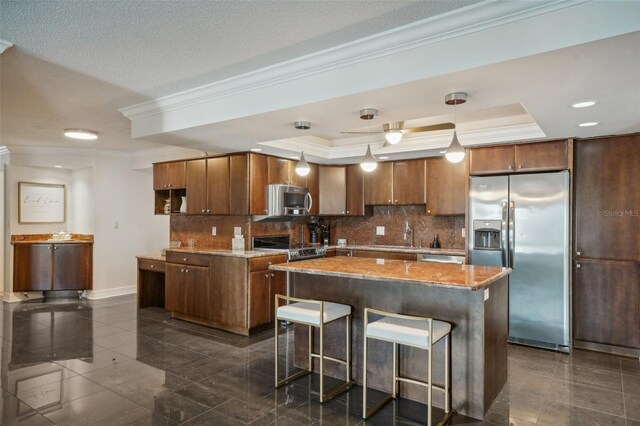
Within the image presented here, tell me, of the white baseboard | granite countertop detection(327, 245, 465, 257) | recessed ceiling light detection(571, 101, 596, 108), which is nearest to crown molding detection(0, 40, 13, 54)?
recessed ceiling light detection(571, 101, 596, 108)

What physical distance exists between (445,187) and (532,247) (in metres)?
1.42

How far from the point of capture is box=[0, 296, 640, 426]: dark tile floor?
8.56ft

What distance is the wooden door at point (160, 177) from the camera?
231 inches

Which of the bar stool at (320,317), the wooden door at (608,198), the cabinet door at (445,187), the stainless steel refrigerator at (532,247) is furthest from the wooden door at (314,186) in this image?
the wooden door at (608,198)

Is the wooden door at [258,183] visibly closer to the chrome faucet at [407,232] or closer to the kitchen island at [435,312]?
the kitchen island at [435,312]

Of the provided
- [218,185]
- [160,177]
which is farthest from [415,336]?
[160,177]

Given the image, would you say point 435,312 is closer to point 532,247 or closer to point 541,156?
point 532,247

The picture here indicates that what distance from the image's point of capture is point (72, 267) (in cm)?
641

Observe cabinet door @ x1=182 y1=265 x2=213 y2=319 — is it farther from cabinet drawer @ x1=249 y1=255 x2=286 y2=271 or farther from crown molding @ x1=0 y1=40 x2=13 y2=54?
crown molding @ x1=0 y1=40 x2=13 y2=54

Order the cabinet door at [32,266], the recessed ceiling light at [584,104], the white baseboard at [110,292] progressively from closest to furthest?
the recessed ceiling light at [584,104] → the cabinet door at [32,266] → the white baseboard at [110,292]

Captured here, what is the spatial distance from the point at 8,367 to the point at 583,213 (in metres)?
5.72

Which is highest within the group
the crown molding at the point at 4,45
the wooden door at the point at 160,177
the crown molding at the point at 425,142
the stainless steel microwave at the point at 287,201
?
the crown molding at the point at 4,45

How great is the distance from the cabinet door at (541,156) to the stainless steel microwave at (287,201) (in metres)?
2.68

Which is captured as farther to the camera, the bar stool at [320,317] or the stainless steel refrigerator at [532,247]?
the stainless steel refrigerator at [532,247]
